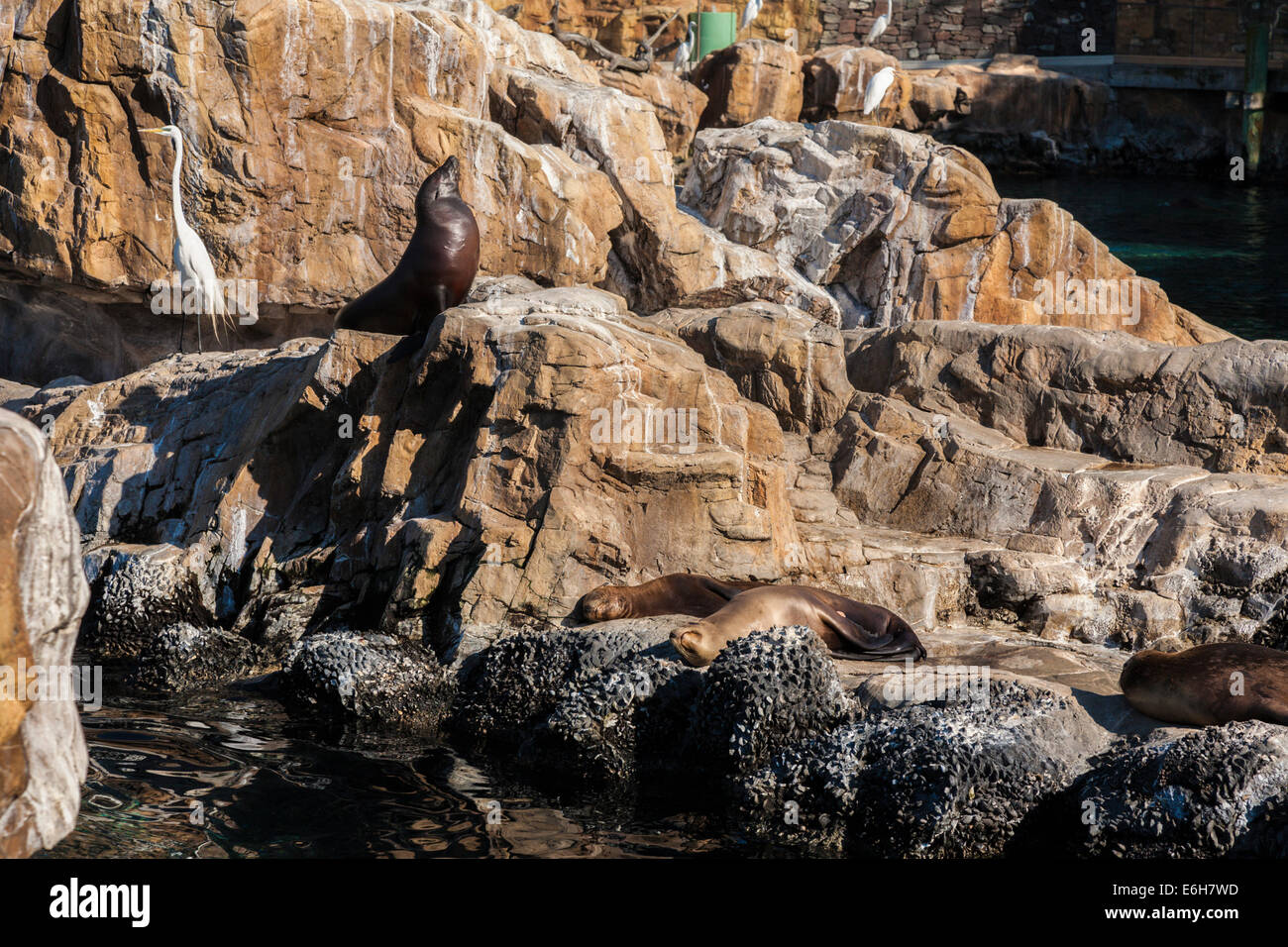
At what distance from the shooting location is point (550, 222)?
11.0m

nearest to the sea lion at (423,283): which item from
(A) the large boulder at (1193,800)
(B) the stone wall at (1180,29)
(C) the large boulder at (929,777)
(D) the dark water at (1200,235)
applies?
(C) the large boulder at (929,777)

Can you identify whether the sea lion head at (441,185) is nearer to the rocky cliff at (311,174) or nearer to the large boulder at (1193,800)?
the rocky cliff at (311,174)

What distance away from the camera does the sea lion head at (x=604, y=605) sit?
657cm

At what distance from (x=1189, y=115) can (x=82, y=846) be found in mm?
23509

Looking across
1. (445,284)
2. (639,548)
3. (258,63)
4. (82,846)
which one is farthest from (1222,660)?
(258,63)

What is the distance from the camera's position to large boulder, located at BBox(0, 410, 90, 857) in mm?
2762

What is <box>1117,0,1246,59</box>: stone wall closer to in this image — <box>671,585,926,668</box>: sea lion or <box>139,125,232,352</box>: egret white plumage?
<box>139,125,232,352</box>: egret white plumage

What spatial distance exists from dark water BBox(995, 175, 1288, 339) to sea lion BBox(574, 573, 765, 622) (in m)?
9.49

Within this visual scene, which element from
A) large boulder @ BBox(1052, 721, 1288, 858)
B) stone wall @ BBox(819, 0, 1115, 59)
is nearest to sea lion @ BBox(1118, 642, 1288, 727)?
large boulder @ BBox(1052, 721, 1288, 858)

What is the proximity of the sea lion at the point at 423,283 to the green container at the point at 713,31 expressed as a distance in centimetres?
1472

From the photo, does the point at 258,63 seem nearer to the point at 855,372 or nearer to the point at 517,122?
the point at 517,122

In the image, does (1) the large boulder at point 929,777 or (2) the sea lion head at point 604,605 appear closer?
(1) the large boulder at point 929,777

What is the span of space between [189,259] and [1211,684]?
7.19 m

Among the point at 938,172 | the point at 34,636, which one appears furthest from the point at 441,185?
the point at 34,636
